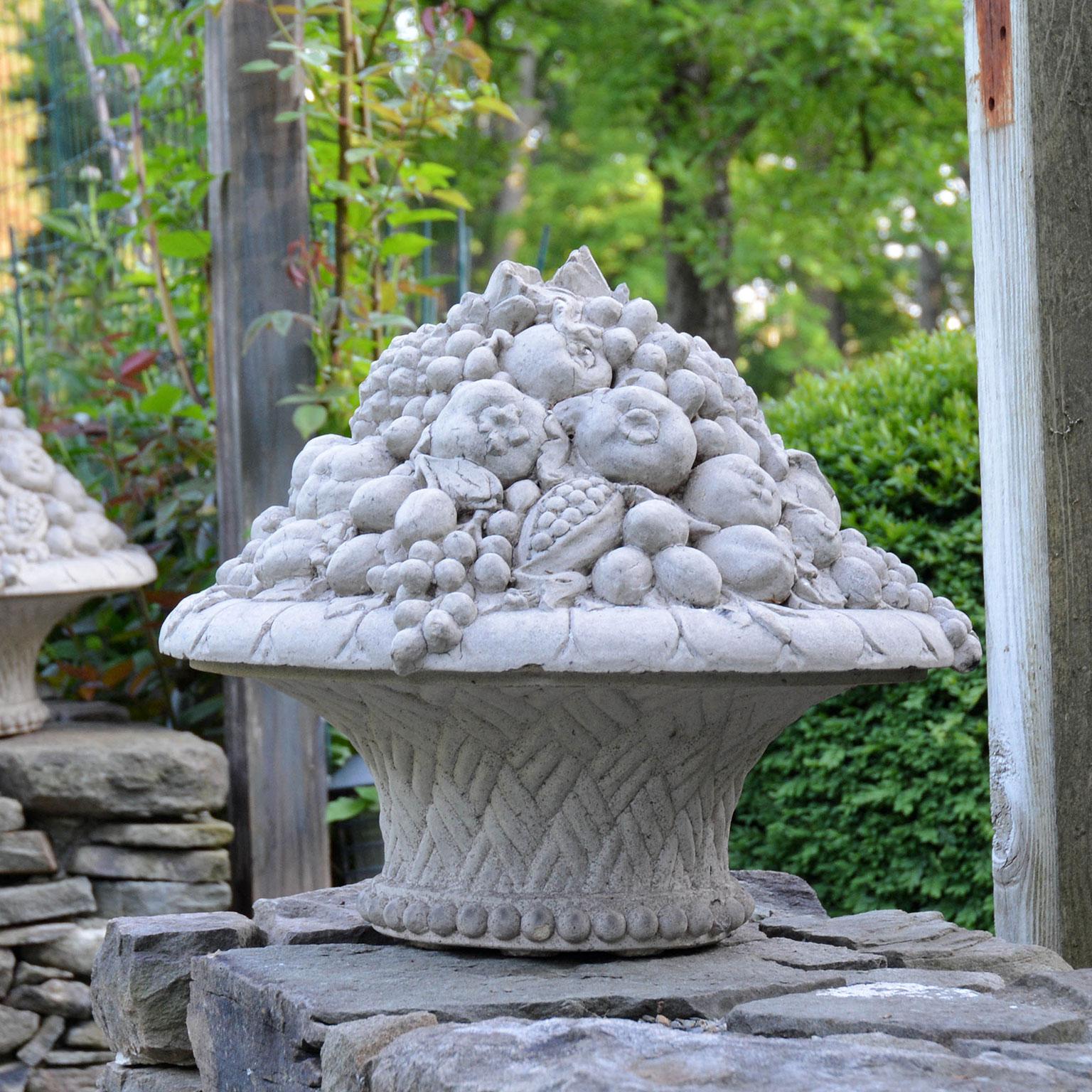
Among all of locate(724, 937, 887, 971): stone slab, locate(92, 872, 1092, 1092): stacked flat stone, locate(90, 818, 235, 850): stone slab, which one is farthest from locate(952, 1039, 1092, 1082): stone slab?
locate(90, 818, 235, 850): stone slab

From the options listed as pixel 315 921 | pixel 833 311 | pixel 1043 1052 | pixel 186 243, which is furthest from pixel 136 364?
pixel 833 311

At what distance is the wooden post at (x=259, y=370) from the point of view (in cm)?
379

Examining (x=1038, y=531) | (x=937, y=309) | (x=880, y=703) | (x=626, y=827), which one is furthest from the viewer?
(x=937, y=309)

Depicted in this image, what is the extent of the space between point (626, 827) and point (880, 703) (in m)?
1.75

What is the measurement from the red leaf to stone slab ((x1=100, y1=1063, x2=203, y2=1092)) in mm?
2710

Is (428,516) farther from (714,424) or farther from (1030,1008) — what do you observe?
(1030,1008)

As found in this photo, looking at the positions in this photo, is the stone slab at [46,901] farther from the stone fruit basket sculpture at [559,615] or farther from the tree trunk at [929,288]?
the tree trunk at [929,288]

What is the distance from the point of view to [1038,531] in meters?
2.55

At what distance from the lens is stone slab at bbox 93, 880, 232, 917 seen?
3.71 metres

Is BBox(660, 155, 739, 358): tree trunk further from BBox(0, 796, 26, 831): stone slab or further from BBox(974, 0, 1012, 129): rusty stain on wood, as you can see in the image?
BBox(974, 0, 1012, 129): rusty stain on wood

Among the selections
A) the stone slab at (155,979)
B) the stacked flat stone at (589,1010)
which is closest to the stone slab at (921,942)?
the stacked flat stone at (589,1010)

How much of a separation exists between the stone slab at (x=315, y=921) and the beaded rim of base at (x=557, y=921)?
159 millimetres

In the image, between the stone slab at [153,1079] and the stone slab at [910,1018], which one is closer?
the stone slab at [910,1018]

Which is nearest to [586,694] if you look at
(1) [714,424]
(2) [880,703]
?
(1) [714,424]
